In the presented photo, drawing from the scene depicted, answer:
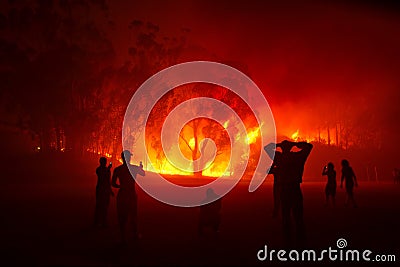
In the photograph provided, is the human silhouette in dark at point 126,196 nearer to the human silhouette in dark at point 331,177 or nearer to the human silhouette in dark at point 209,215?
the human silhouette in dark at point 209,215

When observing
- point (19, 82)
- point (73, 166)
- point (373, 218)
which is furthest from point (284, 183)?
point (19, 82)

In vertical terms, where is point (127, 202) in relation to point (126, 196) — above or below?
below

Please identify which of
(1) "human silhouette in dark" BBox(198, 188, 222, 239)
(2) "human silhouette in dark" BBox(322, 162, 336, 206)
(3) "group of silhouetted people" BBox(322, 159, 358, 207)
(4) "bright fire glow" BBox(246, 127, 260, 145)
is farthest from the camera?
(4) "bright fire glow" BBox(246, 127, 260, 145)

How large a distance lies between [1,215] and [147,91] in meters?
31.5

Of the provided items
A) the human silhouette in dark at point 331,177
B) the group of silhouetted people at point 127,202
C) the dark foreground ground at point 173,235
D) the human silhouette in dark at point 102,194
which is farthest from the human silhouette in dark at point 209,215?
the human silhouette in dark at point 331,177

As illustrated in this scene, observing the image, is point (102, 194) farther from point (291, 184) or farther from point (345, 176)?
point (345, 176)

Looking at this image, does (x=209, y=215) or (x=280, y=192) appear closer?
(x=280, y=192)

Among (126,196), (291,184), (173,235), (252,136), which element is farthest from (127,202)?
(252,136)

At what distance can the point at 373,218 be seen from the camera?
43.2ft

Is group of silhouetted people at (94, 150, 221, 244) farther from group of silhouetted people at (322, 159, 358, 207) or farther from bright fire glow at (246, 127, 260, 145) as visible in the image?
bright fire glow at (246, 127, 260, 145)

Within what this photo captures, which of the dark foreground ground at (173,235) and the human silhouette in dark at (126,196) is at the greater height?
the human silhouette in dark at (126,196)

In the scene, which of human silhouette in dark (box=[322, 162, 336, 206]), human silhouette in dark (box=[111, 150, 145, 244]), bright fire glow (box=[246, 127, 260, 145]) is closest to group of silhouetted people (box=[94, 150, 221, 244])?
human silhouette in dark (box=[111, 150, 145, 244])

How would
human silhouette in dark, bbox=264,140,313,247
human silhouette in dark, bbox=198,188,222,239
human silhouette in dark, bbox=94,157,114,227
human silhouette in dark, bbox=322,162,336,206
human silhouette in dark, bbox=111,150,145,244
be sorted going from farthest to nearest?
human silhouette in dark, bbox=322,162,336,206 → human silhouette in dark, bbox=94,157,114,227 → human silhouette in dark, bbox=198,188,222,239 → human silhouette in dark, bbox=111,150,145,244 → human silhouette in dark, bbox=264,140,313,247

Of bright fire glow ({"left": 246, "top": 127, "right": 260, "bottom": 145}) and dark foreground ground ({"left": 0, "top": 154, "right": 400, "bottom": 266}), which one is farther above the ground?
bright fire glow ({"left": 246, "top": 127, "right": 260, "bottom": 145})
